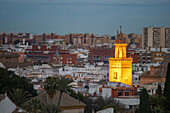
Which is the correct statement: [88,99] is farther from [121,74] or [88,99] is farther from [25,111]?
[121,74]

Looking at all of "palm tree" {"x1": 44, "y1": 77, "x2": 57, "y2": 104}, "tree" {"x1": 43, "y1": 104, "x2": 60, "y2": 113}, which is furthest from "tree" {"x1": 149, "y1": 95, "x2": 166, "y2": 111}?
"tree" {"x1": 43, "y1": 104, "x2": 60, "y2": 113}

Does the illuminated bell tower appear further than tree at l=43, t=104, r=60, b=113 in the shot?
Yes

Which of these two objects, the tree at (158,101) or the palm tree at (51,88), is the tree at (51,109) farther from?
the tree at (158,101)

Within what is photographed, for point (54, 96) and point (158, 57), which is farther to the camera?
point (158, 57)

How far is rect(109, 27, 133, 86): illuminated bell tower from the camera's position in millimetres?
68562

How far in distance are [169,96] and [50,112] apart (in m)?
8.58

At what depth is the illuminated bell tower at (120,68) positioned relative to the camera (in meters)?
68.6

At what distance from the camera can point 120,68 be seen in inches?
2744

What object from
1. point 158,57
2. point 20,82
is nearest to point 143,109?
A: point 20,82

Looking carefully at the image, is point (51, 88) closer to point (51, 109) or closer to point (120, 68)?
point (51, 109)

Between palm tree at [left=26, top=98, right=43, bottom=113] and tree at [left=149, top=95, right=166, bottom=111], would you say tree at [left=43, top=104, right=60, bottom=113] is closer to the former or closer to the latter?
palm tree at [left=26, top=98, right=43, bottom=113]

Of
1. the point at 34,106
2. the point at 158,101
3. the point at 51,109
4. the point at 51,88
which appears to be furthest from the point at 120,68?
the point at 51,109

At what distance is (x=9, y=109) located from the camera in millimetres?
33656

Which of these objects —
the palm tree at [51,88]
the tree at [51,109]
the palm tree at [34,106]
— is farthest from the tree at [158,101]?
the tree at [51,109]
